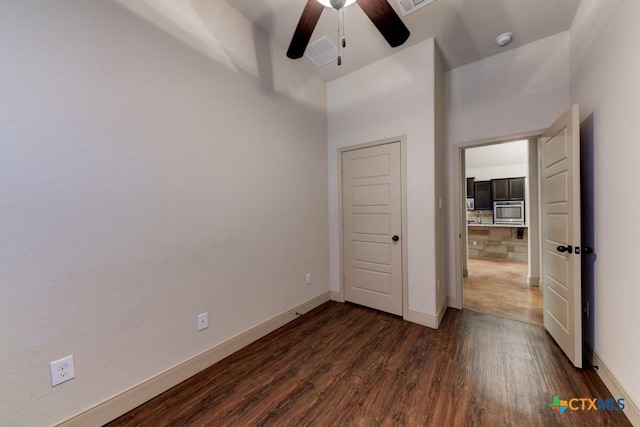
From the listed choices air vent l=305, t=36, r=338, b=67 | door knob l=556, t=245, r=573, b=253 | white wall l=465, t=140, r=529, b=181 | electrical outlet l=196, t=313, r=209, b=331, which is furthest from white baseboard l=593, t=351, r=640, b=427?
white wall l=465, t=140, r=529, b=181

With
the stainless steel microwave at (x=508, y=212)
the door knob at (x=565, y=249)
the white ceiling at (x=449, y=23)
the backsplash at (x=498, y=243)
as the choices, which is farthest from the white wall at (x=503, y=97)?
the stainless steel microwave at (x=508, y=212)

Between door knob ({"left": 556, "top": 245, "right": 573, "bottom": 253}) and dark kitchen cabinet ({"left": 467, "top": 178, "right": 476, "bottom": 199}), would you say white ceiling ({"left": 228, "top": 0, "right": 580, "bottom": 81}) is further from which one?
dark kitchen cabinet ({"left": 467, "top": 178, "right": 476, "bottom": 199})

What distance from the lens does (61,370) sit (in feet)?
4.43

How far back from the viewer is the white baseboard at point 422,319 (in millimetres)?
2645

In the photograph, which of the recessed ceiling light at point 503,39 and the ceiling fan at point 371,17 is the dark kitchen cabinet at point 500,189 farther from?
the ceiling fan at point 371,17

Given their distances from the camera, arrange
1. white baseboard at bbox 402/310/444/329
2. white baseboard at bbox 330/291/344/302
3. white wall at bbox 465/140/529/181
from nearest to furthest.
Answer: white baseboard at bbox 402/310/444/329 < white baseboard at bbox 330/291/344/302 < white wall at bbox 465/140/529/181

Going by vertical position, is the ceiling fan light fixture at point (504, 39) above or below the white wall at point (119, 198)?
above

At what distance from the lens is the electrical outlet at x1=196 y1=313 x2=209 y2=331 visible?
6.51 ft

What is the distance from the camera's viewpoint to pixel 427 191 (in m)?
2.68

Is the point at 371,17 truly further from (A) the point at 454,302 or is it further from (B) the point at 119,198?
(A) the point at 454,302

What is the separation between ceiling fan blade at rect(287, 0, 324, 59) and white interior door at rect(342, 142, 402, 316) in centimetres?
158

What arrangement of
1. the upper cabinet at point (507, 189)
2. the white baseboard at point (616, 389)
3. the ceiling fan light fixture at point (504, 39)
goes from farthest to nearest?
the upper cabinet at point (507, 189), the ceiling fan light fixture at point (504, 39), the white baseboard at point (616, 389)

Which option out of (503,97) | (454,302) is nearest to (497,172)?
(503,97)

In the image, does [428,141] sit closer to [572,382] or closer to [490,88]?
[490,88]
